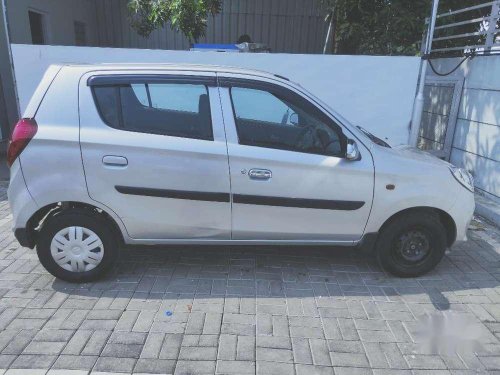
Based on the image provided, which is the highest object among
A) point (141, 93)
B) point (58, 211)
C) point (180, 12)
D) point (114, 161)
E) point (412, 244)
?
point (180, 12)

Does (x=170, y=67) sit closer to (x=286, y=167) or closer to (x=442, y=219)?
(x=286, y=167)

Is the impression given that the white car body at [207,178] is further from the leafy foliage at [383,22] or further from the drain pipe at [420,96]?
the leafy foliage at [383,22]

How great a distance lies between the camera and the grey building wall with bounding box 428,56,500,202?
5.47 metres

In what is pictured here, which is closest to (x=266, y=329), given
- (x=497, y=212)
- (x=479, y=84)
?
(x=497, y=212)

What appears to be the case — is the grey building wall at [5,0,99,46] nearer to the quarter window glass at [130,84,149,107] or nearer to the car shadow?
the quarter window glass at [130,84,149,107]

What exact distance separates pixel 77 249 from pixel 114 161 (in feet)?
2.69

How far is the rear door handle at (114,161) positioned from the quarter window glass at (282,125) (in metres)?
0.95

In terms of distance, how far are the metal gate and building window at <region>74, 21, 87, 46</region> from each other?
824 cm

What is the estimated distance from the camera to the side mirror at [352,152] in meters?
3.34

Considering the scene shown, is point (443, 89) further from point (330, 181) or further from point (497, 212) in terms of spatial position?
point (330, 181)

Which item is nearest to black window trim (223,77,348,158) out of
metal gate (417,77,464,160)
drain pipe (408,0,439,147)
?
drain pipe (408,0,439,147)

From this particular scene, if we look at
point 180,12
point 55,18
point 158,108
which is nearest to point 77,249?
point 158,108

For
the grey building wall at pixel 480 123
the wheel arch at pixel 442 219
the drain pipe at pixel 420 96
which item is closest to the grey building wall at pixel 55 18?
the drain pipe at pixel 420 96

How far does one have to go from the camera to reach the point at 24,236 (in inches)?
132
